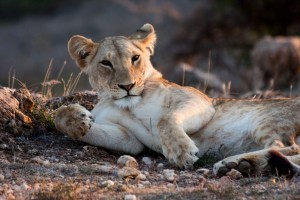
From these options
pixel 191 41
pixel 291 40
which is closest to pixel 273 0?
pixel 191 41

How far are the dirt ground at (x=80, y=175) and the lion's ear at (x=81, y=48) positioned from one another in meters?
0.51

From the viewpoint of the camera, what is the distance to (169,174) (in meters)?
5.00

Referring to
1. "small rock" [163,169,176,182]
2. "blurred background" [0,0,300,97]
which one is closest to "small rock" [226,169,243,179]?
"small rock" [163,169,176,182]

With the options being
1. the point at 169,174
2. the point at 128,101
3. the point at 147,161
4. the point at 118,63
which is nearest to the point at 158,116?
the point at 128,101

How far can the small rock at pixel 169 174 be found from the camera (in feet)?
16.1

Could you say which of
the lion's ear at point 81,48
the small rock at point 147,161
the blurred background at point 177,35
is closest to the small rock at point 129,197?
the small rock at point 147,161

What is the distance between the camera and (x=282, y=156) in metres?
4.85

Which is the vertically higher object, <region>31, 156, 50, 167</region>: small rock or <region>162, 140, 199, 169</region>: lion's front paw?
<region>162, 140, 199, 169</region>: lion's front paw

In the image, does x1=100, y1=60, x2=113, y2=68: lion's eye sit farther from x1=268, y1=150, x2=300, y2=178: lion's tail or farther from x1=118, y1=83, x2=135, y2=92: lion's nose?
x1=268, y1=150, x2=300, y2=178: lion's tail

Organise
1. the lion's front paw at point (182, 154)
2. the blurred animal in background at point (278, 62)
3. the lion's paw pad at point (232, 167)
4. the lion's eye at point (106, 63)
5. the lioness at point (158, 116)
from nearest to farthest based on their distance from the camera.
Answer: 1. the lion's paw pad at point (232, 167)
2. the lion's front paw at point (182, 154)
3. the lioness at point (158, 116)
4. the lion's eye at point (106, 63)
5. the blurred animal in background at point (278, 62)

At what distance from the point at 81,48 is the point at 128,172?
5.87ft

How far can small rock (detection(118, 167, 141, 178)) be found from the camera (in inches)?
191

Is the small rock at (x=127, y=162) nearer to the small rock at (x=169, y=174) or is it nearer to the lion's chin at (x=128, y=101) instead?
the small rock at (x=169, y=174)

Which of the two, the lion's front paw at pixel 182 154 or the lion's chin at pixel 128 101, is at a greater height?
the lion's chin at pixel 128 101
